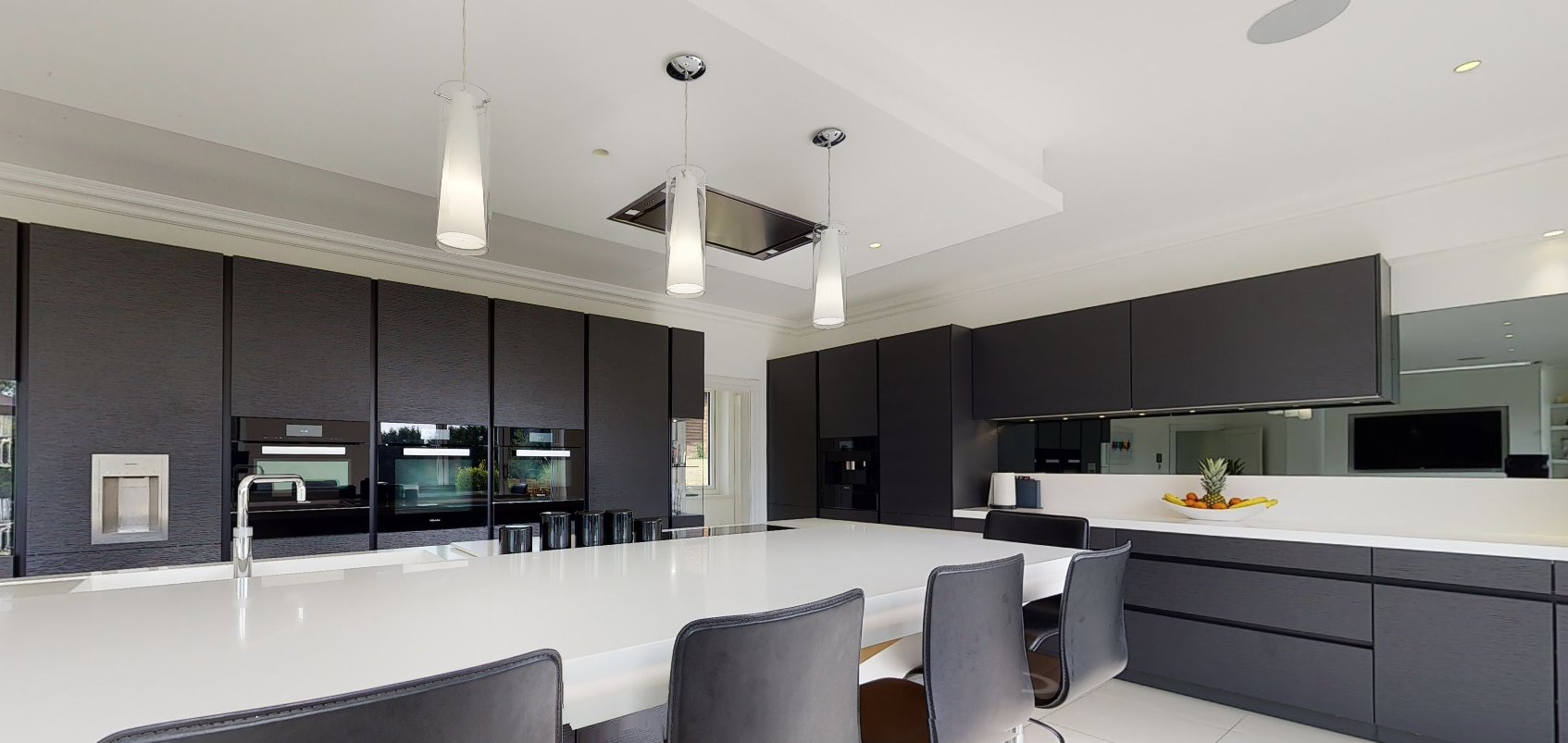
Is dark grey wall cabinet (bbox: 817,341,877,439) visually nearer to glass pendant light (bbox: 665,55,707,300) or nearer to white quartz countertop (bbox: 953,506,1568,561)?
white quartz countertop (bbox: 953,506,1568,561)

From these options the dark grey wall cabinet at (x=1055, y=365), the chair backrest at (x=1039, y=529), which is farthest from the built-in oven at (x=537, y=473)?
the dark grey wall cabinet at (x=1055, y=365)

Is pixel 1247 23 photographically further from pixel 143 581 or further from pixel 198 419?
pixel 198 419

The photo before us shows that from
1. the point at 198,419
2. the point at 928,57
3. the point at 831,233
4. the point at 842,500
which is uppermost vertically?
the point at 928,57

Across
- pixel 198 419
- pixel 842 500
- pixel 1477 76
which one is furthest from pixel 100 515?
pixel 1477 76

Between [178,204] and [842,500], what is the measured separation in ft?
13.7

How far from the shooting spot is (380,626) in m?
1.11

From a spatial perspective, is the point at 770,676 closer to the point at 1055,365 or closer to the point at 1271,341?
the point at 1271,341

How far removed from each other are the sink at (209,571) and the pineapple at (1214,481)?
343cm

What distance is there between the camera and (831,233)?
236 centimetres

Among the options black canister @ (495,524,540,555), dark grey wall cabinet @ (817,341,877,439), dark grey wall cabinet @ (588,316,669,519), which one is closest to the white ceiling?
black canister @ (495,524,540,555)

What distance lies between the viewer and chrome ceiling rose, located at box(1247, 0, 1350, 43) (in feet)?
6.47

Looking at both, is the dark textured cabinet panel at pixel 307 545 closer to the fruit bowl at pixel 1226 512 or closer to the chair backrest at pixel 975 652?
the chair backrest at pixel 975 652

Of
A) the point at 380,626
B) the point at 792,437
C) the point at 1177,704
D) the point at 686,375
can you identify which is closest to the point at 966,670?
the point at 380,626

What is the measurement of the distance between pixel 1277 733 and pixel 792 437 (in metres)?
3.57
